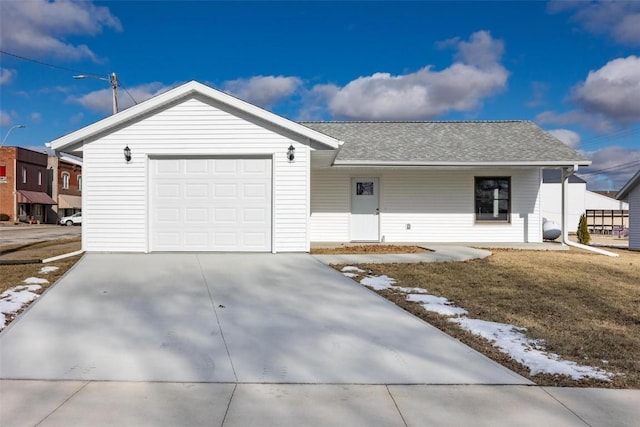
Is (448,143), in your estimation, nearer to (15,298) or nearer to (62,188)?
(15,298)

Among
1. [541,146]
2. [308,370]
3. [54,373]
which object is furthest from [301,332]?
[541,146]

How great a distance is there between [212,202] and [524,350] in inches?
336

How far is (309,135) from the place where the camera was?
11.7m

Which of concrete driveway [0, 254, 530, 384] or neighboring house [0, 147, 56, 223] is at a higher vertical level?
neighboring house [0, 147, 56, 223]

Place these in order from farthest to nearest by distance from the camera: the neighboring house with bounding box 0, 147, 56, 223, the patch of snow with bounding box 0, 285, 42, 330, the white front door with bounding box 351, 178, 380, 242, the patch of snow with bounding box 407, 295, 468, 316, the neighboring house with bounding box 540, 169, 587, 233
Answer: the neighboring house with bounding box 0, 147, 56, 223 < the neighboring house with bounding box 540, 169, 587, 233 < the white front door with bounding box 351, 178, 380, 242 < the patch of snow with bounding box 407, 295, 468, 316 < the patch of snow with bounding box 0, 285, 42, 330

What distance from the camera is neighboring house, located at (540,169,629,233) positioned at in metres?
33.1

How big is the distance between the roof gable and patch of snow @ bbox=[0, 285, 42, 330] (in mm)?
4897

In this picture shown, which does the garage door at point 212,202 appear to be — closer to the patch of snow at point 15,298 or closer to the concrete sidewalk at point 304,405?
the patch of snow at point 15,298

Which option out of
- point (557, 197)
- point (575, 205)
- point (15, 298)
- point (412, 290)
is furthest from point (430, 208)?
point (575, 205)

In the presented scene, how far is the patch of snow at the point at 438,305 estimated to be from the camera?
6.62 m

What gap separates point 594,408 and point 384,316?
2.95m

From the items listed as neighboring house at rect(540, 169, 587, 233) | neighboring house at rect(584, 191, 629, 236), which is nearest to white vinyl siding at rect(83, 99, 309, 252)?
neighboring house at rect(540, 169, 587, 233)

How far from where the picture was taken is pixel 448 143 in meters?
17.0

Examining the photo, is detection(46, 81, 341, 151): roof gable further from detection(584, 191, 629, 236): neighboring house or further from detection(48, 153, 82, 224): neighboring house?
detection(48, 153, 82, 224): neighboring house
